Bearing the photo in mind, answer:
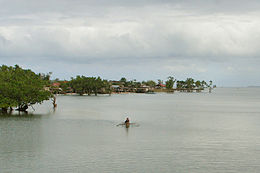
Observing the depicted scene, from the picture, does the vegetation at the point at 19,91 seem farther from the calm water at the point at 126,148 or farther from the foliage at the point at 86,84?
the foliage at the point at 86,84

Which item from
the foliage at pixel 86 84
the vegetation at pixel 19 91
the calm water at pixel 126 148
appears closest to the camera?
the calm water at pixel 126 148

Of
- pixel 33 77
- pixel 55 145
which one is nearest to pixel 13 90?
pixel 33 77

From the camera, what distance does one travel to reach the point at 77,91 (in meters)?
154

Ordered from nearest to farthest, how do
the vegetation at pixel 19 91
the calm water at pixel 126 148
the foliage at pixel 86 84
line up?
the calm water at pixel 126 148 → the vegetation at pixel 19 91 → the foliage at pixel 86 84

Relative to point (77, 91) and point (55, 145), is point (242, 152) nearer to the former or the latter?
point (55, 145)

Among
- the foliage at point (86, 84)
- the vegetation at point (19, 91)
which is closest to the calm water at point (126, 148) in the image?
the vegetation at point (19, 91)

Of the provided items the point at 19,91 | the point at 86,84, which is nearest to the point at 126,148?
the point at 19,91

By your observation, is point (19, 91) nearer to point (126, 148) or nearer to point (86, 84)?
point (126, 148)

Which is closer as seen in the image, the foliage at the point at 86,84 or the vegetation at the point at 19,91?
the vegetation at the point at 19,91

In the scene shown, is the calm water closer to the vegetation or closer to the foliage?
the vegetation

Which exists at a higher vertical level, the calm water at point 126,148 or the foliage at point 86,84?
the foliage at point 86,84

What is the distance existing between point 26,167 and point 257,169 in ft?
52.4

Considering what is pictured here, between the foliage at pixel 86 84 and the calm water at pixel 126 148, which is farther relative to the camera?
Answer: the foliage at pixel 86 84

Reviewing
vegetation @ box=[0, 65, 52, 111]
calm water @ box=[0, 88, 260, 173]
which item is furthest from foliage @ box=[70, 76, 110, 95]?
calm water @ box=[0, 88, 260, 173]
